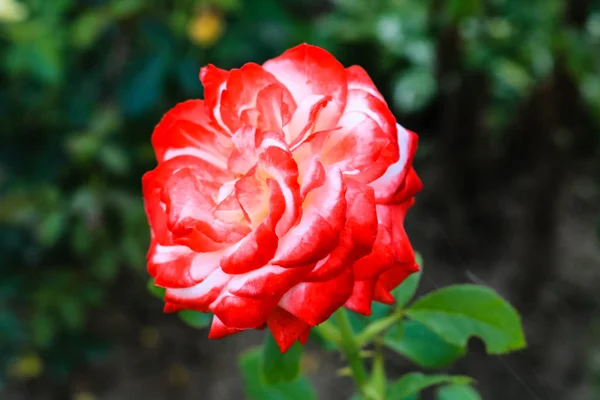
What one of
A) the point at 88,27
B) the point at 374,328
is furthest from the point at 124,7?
the point at 374,328

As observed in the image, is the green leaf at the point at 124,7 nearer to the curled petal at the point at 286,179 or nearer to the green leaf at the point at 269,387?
the green leaf at the point at 269,387

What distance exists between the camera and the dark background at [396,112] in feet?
3.97

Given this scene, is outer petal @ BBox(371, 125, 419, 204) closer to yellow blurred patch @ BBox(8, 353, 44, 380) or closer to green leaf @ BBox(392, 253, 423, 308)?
green leaf @ BBox(392, 253, 423, 308)

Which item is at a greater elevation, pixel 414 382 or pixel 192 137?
pixel 192 137

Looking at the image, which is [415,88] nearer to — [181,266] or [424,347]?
[424,347]

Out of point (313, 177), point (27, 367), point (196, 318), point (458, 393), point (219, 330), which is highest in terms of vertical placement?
point (313, 177)

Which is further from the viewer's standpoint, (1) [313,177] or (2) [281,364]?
(2) [281,364]

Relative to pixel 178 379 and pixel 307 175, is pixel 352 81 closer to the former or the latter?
pixel 307 175

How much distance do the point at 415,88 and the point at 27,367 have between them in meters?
1.22

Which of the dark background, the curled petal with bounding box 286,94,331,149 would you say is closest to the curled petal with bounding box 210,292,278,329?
the curled petal with bounding box 286,94,331,149

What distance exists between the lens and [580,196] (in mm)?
1698

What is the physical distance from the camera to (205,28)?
3.98 feet

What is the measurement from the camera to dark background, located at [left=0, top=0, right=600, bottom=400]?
47.6 inches

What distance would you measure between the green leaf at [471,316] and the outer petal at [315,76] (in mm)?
214
